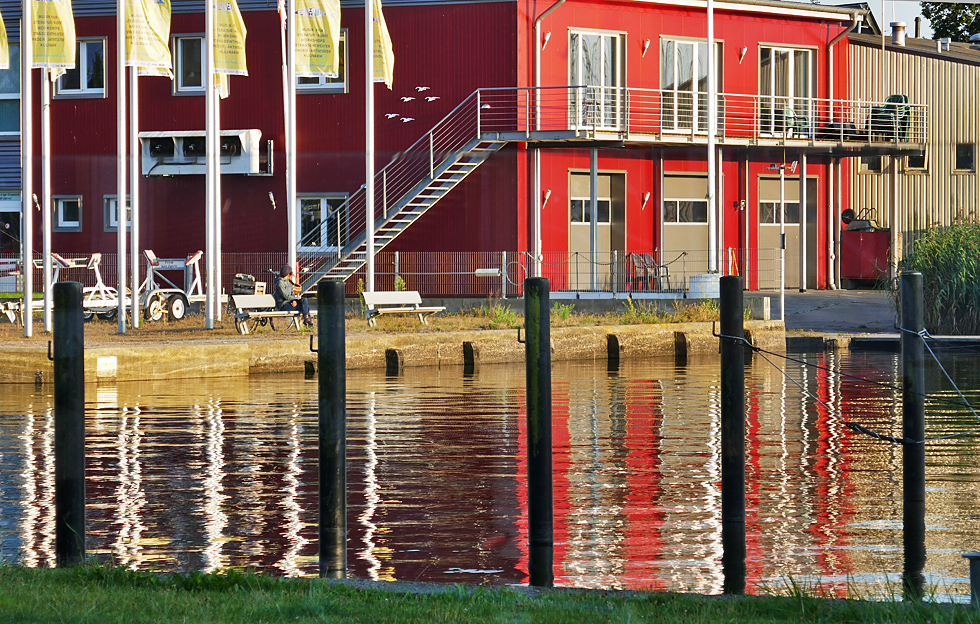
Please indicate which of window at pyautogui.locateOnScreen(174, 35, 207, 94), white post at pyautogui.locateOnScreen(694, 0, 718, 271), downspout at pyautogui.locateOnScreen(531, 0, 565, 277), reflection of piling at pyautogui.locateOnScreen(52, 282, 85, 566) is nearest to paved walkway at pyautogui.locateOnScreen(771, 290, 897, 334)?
white post at pyautogui.locateOnScreen(694, 0, 718, 271)

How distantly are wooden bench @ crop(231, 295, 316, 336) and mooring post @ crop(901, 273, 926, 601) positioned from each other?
15.6 m

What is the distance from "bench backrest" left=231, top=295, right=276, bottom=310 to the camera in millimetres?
22163

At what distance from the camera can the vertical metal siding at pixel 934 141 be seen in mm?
36906

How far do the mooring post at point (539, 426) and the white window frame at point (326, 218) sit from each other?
2520cm

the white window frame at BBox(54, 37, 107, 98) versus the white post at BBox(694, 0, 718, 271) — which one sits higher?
the white window frame at BBox(54, 37, 107, 98)

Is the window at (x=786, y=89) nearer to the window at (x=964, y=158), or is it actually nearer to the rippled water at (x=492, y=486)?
the window at (x=964, y=158)

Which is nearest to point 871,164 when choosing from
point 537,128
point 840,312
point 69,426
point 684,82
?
point 684,82

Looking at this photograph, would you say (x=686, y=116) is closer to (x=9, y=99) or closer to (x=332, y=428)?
(x=9, y=99)

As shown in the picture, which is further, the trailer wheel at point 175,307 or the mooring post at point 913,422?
the trailer wheel at point 175,307

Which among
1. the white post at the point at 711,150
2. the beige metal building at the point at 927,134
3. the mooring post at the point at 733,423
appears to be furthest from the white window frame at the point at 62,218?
the mooring post at the point at 733,423

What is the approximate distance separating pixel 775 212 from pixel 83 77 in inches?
699

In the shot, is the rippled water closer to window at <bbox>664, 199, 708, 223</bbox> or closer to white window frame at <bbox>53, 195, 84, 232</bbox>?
window at <bbox>664, 199, 708, 223</bbox>

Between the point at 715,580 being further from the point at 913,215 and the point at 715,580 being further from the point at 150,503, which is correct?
the point at 913,215

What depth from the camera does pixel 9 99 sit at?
115 feet
